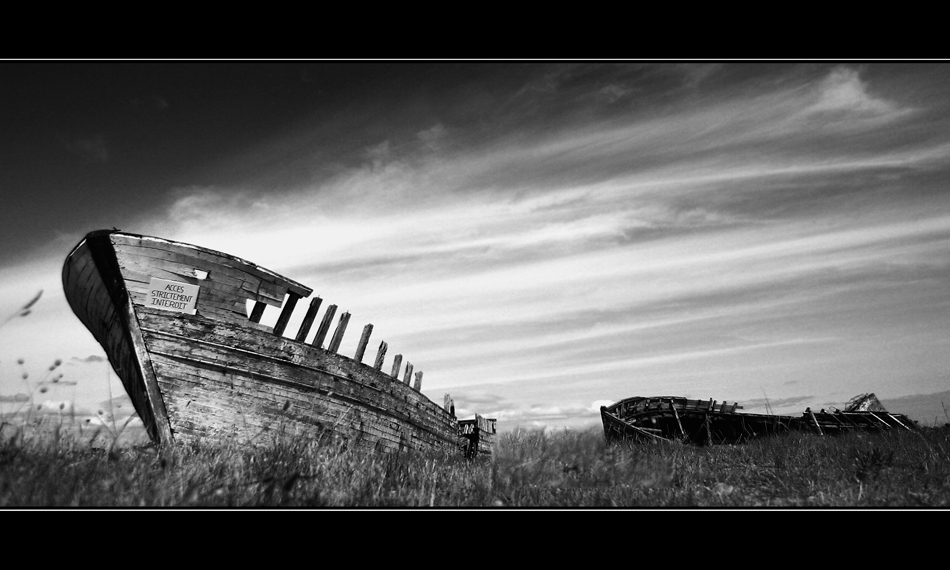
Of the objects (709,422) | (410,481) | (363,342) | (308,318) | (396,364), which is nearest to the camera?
(410,481)

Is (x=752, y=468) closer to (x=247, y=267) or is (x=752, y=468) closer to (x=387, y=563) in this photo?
(x=387, y=563)

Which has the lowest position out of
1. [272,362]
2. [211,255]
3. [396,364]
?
[272,362]

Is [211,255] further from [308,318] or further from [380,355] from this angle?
[380,355]

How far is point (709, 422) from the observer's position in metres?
16.4

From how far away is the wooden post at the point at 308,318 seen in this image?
27.5 ft

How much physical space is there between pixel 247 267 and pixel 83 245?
2.76 m

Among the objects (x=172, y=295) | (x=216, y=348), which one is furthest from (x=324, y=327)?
(x=172, y=295)

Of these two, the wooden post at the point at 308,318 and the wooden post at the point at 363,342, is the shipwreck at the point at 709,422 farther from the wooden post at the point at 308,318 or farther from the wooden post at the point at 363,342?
the wooden post at the point at 308,318

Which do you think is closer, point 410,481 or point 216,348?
point 410,481

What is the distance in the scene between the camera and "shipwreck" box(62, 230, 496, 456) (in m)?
7.07

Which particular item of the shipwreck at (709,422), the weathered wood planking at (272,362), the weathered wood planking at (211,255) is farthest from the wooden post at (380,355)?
the shipwreck at (709,422)

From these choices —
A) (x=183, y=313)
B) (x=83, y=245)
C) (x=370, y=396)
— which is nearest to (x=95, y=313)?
(x=83, y=245)

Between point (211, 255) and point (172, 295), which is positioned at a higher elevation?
point (211, 255)

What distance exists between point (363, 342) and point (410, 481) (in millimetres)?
3775
